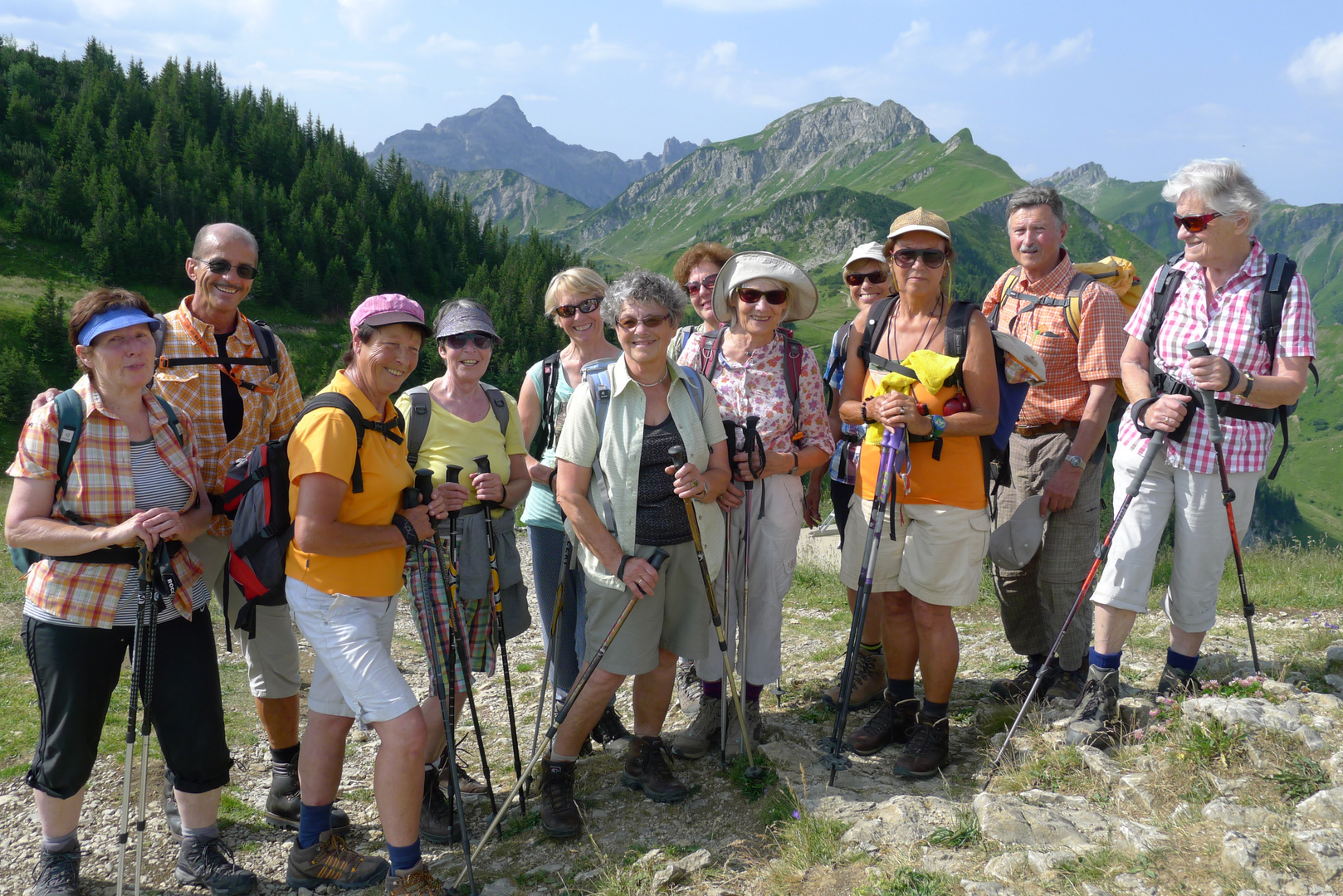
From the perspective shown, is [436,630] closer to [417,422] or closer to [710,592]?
[417,422]

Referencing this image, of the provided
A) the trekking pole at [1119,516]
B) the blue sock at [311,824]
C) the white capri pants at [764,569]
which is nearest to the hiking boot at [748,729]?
the white capri pants at [764,569]

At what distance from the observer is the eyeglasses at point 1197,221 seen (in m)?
4.34

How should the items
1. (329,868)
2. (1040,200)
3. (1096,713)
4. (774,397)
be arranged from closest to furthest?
(329,868), (1096,713), (774,397), (1040,200)

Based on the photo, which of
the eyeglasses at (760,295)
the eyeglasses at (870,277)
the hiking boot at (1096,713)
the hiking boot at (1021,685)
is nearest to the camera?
the hiking boot at (1096,713)

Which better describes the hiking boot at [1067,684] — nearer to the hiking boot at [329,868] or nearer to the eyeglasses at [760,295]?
the eyeglasses at [760,295]

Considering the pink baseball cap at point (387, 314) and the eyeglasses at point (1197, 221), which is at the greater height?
the eyeglasses at point (1197, 221)

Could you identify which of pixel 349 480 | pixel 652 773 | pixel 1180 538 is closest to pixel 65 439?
pixel 349 480

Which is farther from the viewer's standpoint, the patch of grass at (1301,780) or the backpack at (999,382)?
the backpack at (999,382)

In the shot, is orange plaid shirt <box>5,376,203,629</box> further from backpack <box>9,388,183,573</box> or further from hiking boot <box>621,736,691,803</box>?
hiking boot <box>621,736,691,803</box>

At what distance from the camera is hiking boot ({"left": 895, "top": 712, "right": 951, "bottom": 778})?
4.72 meters

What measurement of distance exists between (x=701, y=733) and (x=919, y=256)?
324 cm

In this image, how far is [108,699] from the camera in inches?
159

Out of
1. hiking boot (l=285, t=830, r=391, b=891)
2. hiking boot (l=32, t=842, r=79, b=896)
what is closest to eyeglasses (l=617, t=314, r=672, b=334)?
hiking boot (l=285, t=830, r=391, b=891)

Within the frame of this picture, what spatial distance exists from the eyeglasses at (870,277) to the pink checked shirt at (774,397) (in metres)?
1.53
